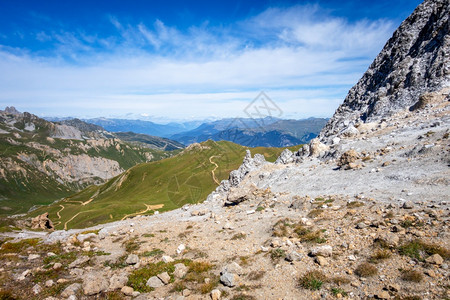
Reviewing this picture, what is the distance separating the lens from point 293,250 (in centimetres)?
1486

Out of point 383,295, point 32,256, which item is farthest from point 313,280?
point 32,256

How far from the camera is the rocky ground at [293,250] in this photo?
1116cm

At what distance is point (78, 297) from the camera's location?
42.4 ft

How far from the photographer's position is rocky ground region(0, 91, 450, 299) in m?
11.2

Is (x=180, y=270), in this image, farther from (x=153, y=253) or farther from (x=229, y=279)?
(x=153, y=253)

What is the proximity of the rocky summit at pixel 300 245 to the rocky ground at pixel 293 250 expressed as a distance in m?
0.07

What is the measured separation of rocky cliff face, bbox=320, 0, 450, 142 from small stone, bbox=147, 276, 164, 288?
147 ft

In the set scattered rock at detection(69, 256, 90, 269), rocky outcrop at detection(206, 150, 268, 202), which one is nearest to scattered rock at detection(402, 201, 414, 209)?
scattered rock at detection(69, 256, 90, 269)

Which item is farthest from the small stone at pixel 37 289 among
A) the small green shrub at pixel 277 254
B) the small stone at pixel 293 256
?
the small stone at pixel 293 256

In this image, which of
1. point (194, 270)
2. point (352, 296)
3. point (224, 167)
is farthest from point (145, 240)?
point (224, 167)

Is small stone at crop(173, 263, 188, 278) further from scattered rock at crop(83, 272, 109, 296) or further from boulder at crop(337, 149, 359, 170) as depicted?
boulder at crop(337, 149, 359, 170)

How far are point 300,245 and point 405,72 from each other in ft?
187

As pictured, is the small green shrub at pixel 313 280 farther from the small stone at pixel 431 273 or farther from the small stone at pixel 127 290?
the small stone at pixel 127 290

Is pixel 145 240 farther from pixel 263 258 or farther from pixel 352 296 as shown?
pixel 352 296
